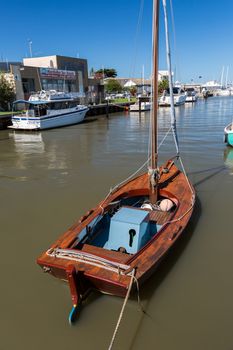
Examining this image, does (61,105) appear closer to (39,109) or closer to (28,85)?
(39,109)

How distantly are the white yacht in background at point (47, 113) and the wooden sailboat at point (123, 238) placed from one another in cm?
2545

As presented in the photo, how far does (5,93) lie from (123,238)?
125 ft

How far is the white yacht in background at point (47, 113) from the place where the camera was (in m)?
31.8

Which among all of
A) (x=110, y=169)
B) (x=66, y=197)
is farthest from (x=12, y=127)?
(x=66, y=197)

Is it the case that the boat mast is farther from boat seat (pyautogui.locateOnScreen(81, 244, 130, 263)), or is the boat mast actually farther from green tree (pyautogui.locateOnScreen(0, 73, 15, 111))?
green tree (pyautogui.locateOnScreen(0, 73, 15, 111))

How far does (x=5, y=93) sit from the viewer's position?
38.8m

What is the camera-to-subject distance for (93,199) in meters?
11.0

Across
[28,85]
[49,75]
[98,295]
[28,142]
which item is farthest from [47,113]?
[98,295]

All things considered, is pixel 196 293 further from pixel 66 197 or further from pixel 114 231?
pixel 66 197

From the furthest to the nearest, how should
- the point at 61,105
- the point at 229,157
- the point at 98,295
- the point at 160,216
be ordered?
1. the point at 61,105
2. the point at 229,157
3. the point at 160,216
4. the point at 98,295

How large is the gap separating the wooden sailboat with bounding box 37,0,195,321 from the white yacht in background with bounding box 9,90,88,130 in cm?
2545

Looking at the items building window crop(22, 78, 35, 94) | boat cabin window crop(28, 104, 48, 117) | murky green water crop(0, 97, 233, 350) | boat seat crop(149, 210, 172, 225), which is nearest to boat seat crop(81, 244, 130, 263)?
murky green water crop(0, 97, 233, 350)

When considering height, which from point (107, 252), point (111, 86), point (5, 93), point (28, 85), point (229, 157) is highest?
point (111, 86)

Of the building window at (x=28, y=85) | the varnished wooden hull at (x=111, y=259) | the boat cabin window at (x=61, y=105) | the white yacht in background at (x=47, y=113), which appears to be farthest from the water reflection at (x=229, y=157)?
the building window at (x=28, y=85)
